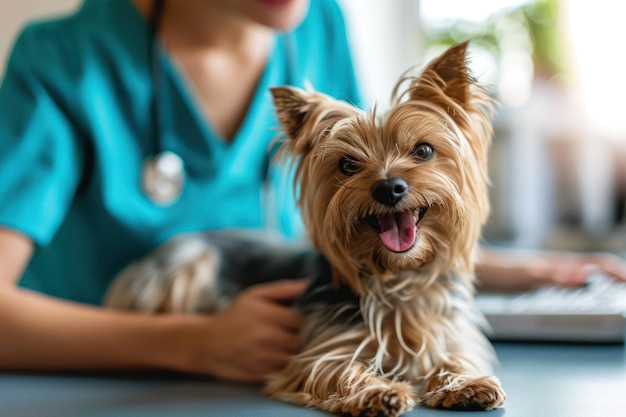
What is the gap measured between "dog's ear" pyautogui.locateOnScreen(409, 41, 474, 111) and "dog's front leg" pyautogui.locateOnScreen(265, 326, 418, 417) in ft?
0.83

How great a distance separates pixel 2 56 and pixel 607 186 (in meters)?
1.87

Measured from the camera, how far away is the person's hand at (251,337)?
842 millimetres

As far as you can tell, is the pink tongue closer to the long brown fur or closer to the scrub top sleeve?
the long brown fur

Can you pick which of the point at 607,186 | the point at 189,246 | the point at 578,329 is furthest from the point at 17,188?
the point at 607,186

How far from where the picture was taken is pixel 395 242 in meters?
0.66

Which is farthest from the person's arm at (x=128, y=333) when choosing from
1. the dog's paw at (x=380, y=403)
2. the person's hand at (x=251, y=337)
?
the dog's paw at (x=380, y=403)

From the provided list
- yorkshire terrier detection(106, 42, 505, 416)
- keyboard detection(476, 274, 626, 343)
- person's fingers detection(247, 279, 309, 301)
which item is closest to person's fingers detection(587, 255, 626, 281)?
keyboard detection(476, 274, 626, 343)

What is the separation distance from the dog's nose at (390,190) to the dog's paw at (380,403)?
171 millimetres

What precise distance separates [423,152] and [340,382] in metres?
0.24

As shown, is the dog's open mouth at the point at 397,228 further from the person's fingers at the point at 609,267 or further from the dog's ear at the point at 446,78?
the person's fingers at the point at 609,267

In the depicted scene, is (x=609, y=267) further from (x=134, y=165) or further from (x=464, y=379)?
(x=134, y=165)

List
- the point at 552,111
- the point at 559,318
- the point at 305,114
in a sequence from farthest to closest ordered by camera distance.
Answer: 1. the point at 552,111
2. the point at 559,318
3. the point at 305,114

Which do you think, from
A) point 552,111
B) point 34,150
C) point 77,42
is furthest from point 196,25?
point 552,111

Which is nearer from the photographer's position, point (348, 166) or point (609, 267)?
point (348, 166)
